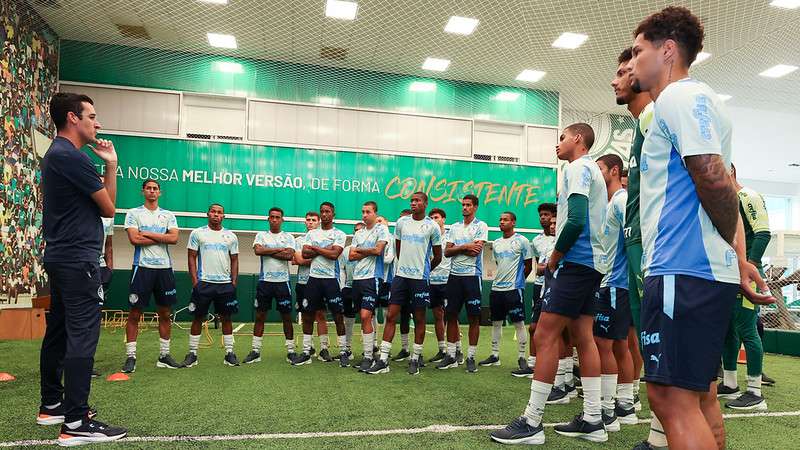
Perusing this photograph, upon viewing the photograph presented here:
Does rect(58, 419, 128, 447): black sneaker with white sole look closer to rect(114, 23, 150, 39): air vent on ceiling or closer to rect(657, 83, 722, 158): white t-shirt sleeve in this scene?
rect(657, 83, 722, 158): white t-shirt sleeve

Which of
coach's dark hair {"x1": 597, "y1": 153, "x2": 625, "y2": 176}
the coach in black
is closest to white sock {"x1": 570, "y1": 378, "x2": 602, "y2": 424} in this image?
coach's dark hair {"x1": 597, "y1": 153, "x2": 625, "y2": 176}

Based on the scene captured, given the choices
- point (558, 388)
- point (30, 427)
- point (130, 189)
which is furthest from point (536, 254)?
point (130, 189)

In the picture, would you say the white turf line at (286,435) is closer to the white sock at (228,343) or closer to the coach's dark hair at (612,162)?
the coach's dark hair at (612,162)

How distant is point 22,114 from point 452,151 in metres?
8.44

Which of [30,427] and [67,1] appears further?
[67,1]

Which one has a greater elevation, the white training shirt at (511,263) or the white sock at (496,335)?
the white training shirt at (511,263)

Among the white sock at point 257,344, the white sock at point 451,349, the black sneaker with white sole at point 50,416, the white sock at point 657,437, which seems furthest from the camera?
the white sock at point 257,344

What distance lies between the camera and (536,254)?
7.10 m

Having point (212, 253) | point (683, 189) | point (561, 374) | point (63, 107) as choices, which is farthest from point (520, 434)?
point (212, 253)

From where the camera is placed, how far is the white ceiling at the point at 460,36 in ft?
31.2

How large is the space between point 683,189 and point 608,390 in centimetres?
235

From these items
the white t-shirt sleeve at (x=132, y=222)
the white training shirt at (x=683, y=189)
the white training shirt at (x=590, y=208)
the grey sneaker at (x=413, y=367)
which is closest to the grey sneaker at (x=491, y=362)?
the grey sneaker at (x=413, y=367)

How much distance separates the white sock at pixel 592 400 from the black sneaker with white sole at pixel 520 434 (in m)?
0.35

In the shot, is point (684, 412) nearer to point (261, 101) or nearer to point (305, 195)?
point (305, 195)
